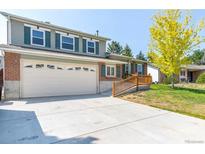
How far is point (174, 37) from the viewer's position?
1362cm

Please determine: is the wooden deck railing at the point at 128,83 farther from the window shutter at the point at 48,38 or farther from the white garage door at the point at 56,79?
the window shutter at the point at 48,38

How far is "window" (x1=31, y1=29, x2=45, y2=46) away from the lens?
12336 millimetres

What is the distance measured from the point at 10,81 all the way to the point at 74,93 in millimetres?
4930

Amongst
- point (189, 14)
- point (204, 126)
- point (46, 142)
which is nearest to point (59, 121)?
point (46, 142)

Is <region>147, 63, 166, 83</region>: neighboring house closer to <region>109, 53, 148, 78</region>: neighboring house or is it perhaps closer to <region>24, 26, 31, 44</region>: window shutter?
<region>109, 53, 148, 78</region>: neighboring house

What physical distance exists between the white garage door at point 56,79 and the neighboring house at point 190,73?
22286 mm

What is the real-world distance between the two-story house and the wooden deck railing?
2.84 metres

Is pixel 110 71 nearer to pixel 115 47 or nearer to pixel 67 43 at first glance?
pixel 67 43

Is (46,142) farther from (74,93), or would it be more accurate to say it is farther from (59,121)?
(74,93)

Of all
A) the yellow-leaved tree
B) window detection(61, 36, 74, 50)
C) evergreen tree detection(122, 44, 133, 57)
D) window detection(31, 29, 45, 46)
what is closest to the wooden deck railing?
the yellow-leaved tree

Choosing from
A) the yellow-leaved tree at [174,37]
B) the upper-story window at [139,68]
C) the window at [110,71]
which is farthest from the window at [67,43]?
the upper-story window at [139,68]

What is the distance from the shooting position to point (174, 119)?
20.8ft

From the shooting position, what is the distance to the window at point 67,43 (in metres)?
14.1

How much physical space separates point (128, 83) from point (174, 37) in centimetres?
625
